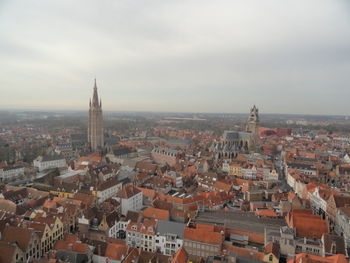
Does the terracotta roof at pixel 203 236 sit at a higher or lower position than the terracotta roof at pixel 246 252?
higher

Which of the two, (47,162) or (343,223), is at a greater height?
(343,223)

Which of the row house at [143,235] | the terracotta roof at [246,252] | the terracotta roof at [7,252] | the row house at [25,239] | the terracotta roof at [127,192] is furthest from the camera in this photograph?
the terracotta roof at [127,192]

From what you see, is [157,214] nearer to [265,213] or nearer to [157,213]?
[157,213]

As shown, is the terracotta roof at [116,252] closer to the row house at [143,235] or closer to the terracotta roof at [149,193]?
the row house at [143,235]

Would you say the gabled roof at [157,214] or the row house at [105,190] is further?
the row house at [105,190]

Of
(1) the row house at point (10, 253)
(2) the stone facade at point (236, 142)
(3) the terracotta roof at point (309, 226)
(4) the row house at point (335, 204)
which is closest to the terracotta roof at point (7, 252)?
(1) the row house at point (10, 253)

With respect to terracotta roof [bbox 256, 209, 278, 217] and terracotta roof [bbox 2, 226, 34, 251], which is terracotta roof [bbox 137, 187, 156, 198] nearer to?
terracotta roof [bbox 256, 209, 278, 217]

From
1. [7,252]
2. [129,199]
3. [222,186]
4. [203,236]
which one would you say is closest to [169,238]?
[203,236]

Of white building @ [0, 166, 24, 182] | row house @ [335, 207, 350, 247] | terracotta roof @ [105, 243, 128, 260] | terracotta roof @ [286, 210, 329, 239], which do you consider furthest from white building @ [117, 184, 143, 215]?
white building @ [0, 166, 24, 182]

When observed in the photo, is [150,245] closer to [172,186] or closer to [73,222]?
[73,222]
